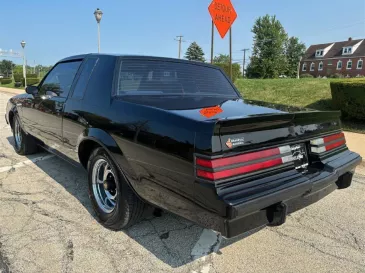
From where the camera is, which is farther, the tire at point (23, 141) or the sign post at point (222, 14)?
the sign post at point (222, 14)

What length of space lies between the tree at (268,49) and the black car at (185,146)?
190 feet

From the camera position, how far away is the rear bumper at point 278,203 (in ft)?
6.32

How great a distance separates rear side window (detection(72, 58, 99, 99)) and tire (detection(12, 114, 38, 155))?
2.15m

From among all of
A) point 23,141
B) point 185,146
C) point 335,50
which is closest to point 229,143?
point 185,146

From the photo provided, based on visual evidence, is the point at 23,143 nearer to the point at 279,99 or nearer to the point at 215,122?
the point at 215,122

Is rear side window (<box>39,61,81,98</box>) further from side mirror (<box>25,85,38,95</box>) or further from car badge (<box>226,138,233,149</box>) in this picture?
car badge (<box>226,138,233,149</box>)

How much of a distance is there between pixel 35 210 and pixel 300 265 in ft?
8.64

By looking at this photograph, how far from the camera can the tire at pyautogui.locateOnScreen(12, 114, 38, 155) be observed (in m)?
5.15

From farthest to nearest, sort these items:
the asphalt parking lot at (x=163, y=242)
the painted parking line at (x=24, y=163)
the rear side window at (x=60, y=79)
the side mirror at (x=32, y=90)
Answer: the painted parking line at (x=24, y=163), the side mirror at (x=32, y=90), the rear side window at (x=60, y=79), the asphalt parking lot at (x=163, y=242)

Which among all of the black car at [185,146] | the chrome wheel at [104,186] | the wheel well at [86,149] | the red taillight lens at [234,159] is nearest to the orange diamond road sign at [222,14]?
the black car at [185,146]

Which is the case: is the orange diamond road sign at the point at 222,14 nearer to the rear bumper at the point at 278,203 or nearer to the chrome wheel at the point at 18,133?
the chrome wheel at the point at 18,133

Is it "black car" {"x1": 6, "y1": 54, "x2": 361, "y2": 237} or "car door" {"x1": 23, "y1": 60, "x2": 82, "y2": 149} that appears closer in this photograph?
"black car" {"x1": 6, "y1": 54, "x2": 361, "y2": 237}

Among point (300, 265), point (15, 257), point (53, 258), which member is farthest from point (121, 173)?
point (300, 265)

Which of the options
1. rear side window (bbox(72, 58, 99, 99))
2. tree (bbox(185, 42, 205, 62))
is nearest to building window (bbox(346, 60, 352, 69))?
tree (bbox(185, 42, 205, 62))
